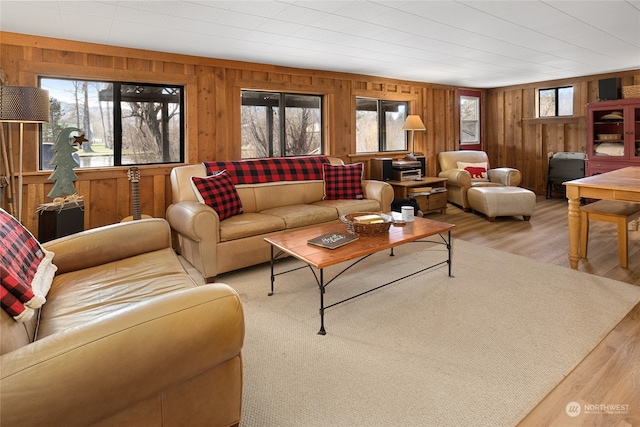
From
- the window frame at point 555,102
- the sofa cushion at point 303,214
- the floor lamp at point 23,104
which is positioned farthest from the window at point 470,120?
the floor lamp at point 23,104

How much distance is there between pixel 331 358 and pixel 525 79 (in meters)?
6.54

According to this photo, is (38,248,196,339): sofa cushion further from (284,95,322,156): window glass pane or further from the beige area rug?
(284,95,322,156): window glass pane

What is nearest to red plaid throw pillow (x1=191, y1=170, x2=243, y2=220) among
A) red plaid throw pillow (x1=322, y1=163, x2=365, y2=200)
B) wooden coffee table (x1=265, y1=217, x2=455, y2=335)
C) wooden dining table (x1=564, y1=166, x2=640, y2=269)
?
wooden coffee table (x1=265, y1=217, x2=455, y2=335)

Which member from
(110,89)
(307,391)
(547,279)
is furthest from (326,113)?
(307,391)

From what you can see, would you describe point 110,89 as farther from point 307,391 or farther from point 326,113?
point 307,391

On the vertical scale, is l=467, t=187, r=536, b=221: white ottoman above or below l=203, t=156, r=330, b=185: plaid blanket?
below

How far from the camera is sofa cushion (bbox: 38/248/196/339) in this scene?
152 centimetres

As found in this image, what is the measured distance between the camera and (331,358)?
6.56 ft

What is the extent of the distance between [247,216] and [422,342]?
202 cm

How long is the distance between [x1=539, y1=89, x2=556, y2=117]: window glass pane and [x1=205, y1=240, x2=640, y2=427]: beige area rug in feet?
16.5

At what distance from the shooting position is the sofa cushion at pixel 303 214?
11.7 ft

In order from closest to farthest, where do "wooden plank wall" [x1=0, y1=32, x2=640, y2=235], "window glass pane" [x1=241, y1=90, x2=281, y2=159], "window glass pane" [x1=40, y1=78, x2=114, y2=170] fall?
"wooden plank wall" [x1=0, y1=32, x2=640, y2=235] → "window glass pane" [x1=40, y1=78, x2=114, y2=170] → "window glass pane" [x1=241, y1=90, x2=281, y2=159]

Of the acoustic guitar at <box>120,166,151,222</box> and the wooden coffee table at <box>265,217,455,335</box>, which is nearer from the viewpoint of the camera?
the wooden coffee table at <box>265,217,455,335</box>

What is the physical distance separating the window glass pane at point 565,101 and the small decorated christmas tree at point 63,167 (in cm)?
763
